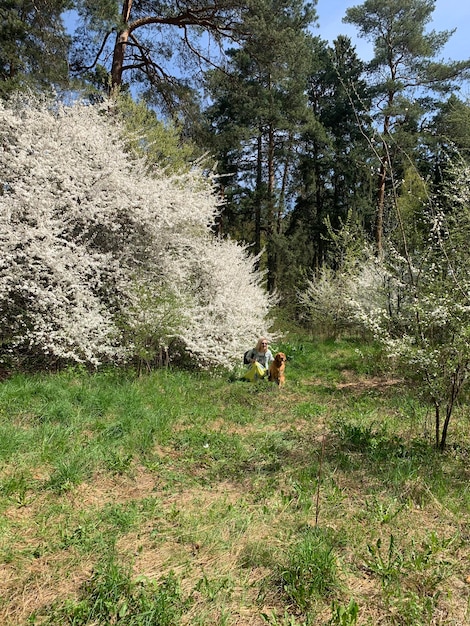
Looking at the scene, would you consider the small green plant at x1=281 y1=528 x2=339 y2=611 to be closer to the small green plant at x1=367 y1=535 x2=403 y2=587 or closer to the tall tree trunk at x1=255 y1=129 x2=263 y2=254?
the small green plant at x1=367 y1=535 x2=403 y2=587

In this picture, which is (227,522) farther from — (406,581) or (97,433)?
(97,433)

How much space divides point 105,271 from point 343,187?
19.7 metres

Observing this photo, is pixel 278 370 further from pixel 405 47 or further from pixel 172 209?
pixel 405 47

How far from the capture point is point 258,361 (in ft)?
23.0

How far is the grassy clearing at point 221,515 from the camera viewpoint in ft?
6.41

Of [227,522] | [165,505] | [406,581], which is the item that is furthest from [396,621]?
[165,505]

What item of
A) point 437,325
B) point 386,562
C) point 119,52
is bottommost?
point 386,562

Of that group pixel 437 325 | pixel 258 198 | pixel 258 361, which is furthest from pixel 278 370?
pixel 258 198

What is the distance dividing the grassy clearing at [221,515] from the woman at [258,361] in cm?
176

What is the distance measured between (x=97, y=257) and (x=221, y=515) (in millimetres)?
4781

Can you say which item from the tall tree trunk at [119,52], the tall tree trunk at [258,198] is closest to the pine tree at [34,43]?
the tall tree trunk at [119,52]

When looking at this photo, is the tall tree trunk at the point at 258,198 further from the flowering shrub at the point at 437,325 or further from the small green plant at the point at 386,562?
the small green plant at the point at 386,562

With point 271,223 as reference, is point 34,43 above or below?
above

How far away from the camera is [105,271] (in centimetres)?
677
